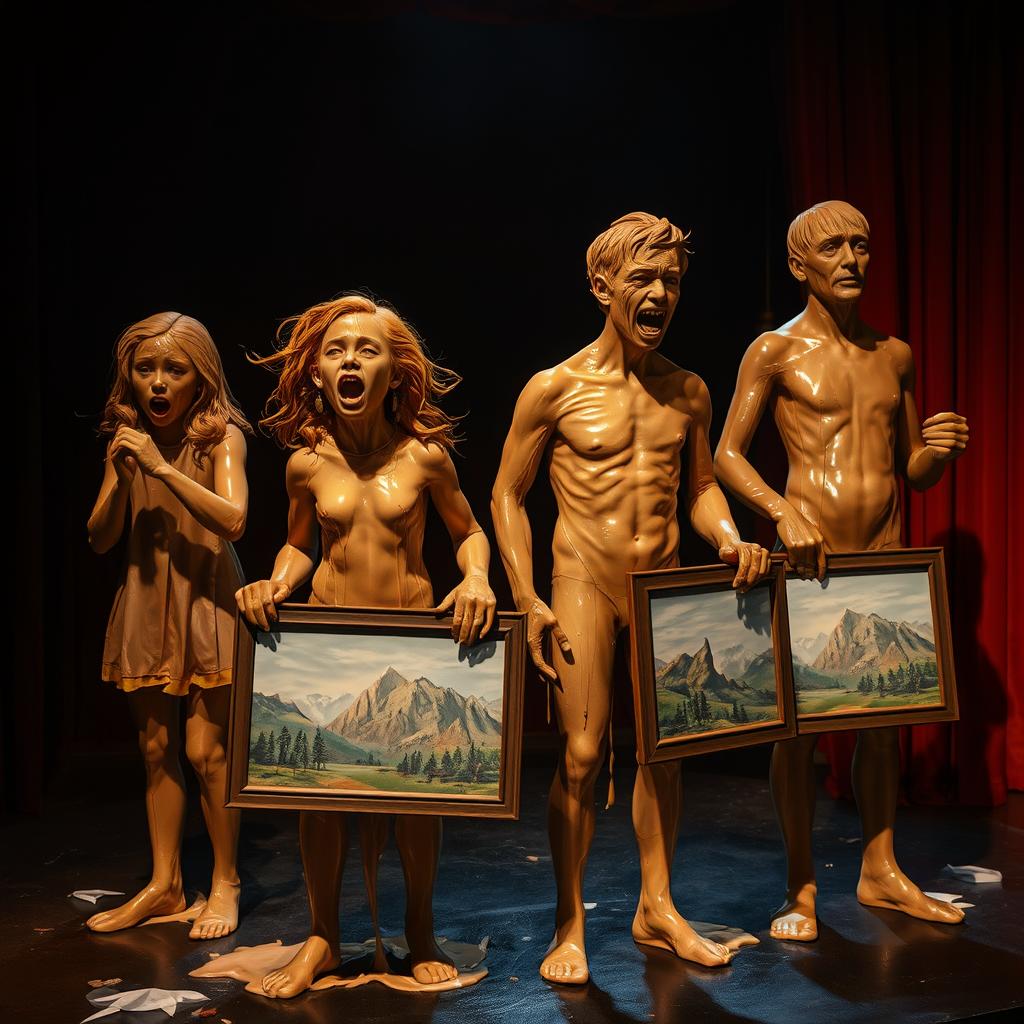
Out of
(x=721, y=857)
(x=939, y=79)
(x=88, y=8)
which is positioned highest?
(x=88, y=8)

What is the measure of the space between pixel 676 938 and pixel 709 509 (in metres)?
1.18

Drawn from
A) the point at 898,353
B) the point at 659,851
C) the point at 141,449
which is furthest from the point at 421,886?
the point at 898,353

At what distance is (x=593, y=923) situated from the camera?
12.9 ft

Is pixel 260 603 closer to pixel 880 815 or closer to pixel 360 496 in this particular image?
pixel 360 496

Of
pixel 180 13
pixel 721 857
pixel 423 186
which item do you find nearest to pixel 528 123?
pixel 423 186

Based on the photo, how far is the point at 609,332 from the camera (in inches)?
142

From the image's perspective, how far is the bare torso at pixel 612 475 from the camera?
351 centimetres

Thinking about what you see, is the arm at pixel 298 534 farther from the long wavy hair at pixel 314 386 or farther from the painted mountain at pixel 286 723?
the painted mountain at pixel 286 723

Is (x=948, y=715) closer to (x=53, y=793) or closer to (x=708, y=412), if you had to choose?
(x=708, y=412)

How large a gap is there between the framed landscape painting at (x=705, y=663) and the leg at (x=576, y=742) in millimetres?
142

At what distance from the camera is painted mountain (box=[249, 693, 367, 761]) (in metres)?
3.24

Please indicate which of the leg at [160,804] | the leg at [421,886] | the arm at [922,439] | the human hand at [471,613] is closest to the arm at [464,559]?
the human hand at [471,613]

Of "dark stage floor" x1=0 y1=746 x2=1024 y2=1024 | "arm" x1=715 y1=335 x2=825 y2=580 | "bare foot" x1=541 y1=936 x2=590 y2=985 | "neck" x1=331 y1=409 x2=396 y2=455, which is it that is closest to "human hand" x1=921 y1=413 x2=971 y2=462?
"arm" x1=715 y1=335 x2=825 y2=580

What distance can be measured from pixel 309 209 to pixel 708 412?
2872 millimetres
